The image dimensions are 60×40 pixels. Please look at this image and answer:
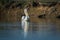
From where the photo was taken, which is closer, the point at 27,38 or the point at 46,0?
the point at 27,38

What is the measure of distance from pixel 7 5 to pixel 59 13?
20.8ft

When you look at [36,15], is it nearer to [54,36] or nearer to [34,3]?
[34,3]

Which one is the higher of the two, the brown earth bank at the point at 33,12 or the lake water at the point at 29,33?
the brown earth bank at the point at 33,12

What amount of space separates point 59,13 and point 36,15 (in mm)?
2393

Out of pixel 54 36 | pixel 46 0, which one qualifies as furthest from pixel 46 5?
pixel 54 36

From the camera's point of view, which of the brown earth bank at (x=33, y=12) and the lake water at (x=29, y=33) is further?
the brown earth bank at (x=33, y=12)

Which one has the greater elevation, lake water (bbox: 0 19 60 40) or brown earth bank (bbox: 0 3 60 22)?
brown earth bank (bbox: 0 3 60 22)

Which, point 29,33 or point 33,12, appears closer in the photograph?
point 29,33

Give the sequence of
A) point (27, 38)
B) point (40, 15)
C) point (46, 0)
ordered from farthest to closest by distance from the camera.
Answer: point (46, 0) → point (40, 15) → point (27, 38)

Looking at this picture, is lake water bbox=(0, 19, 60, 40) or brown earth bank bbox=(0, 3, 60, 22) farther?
brown earth bank bbox=(0, 3, 60, 22)

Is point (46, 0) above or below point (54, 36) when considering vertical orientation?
above

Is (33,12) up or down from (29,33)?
up

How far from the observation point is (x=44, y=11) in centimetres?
2919

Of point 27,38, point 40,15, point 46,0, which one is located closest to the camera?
point 27,38
